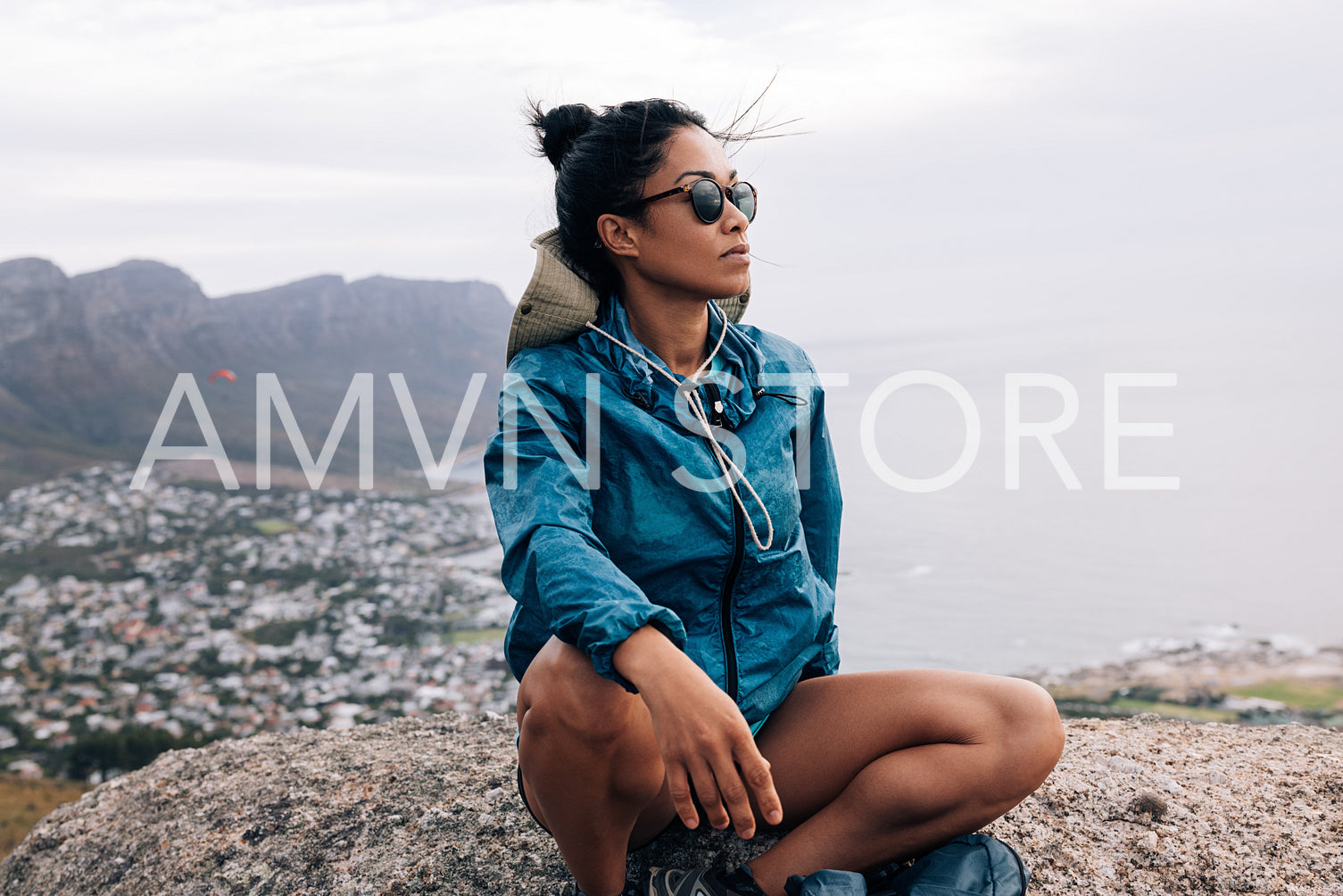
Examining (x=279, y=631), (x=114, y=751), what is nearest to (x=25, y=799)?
(x=114, y=751)

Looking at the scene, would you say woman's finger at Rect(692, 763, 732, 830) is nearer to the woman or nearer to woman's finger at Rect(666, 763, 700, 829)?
woman's finger at Rect(666, 763, 700, 829)

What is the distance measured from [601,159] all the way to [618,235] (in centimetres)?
18

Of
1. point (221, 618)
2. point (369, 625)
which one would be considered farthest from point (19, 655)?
point (369, 625)

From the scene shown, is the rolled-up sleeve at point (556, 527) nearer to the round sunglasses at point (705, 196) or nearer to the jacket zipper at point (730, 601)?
the jacket zipper at point (730, 601)

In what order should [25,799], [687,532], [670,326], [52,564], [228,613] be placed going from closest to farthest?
[687,532], [670,326], [25,799], [228,613], [52,564]

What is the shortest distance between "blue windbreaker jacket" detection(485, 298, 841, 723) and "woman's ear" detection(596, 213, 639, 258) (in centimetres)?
13

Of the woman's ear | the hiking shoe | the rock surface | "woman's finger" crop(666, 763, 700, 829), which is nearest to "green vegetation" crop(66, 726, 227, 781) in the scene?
the rock surface

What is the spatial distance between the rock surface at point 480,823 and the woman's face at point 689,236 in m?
1.57

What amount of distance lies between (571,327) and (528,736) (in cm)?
92

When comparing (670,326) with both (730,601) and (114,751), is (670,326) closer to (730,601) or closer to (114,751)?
(730,601)

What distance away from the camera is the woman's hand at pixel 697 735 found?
1.54m

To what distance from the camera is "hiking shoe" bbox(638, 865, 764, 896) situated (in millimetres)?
2115

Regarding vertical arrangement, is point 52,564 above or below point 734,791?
below

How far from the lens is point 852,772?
2225 millimetres
